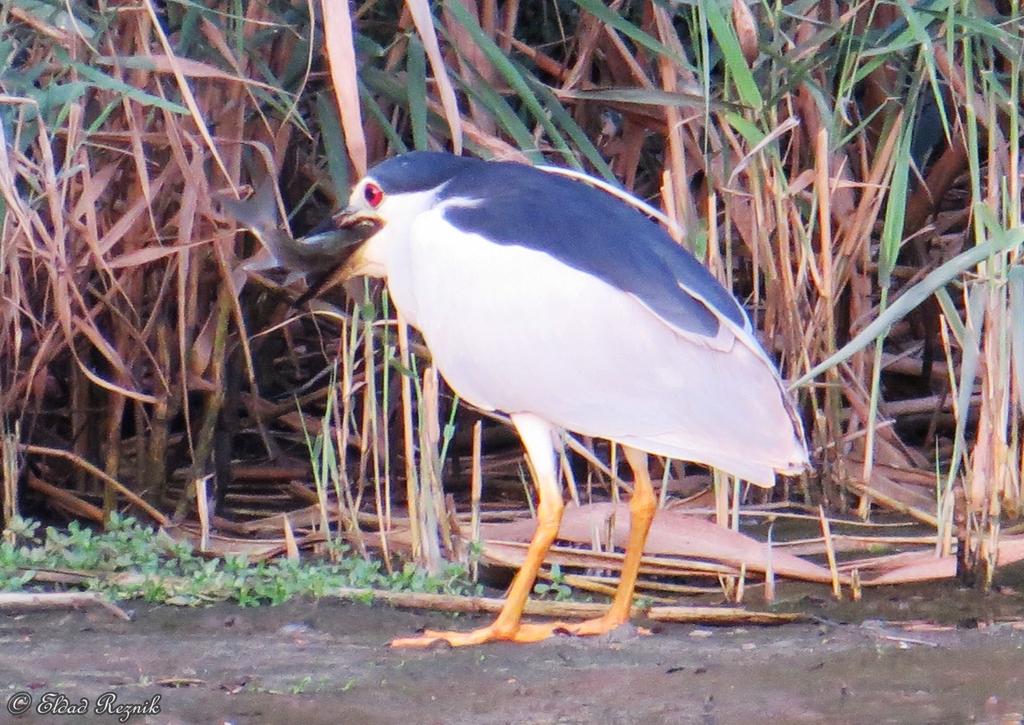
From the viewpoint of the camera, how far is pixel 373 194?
12.7ft

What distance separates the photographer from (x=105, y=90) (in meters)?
4.12

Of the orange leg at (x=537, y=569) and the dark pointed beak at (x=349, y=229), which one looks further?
the dark pointed beak at (x=349, y=229)

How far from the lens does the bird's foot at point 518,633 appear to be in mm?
3375

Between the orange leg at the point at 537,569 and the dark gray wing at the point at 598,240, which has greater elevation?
the dark gray wing at the point at 598,240

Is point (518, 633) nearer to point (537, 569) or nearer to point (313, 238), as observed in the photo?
point (537, 569)

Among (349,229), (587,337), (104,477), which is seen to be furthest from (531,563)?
(104,477)

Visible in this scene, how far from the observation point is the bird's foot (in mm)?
3375

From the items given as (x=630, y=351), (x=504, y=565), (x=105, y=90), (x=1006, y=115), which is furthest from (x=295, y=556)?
(x=1006, y=115)

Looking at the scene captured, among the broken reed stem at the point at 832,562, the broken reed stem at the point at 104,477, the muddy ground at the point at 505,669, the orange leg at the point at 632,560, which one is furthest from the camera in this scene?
the broken reed stem at the point at 104,477

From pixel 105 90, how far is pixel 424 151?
0.87m

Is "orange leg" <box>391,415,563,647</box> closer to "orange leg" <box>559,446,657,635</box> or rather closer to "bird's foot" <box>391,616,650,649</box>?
"bird's foot" <box>391,616,650,649</box>

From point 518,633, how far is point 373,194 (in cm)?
111

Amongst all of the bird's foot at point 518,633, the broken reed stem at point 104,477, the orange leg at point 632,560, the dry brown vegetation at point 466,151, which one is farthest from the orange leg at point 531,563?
the broken reed stem at point 104,477

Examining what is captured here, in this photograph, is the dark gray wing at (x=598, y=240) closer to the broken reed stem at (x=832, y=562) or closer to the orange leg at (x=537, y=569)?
the orange leg at (x=537, y=569)
